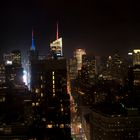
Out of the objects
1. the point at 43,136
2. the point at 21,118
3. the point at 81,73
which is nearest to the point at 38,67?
the point at 21,118

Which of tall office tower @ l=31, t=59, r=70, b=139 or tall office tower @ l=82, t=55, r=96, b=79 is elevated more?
tall office tower @ l=82, t=55, r=96, b=79

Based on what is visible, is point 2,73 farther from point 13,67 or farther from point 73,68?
point 73,68

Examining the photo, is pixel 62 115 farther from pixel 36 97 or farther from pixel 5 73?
pixel 5 73

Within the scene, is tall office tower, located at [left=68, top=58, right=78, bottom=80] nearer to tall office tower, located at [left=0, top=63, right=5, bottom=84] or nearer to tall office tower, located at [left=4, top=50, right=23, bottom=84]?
tall office tower, located at [left=4, top=50, right=23, bottom=84]

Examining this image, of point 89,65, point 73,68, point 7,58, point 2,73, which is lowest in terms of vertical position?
point 2,73

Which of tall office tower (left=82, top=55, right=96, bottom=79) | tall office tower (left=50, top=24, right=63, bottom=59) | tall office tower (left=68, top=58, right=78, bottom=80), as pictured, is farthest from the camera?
tall office tower (left=82, top=55, right=96, bottom=79)

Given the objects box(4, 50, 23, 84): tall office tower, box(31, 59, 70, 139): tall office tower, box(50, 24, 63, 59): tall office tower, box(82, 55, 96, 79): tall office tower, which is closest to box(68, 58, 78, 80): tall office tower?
box(82, 55, 96, 79): tall office tower

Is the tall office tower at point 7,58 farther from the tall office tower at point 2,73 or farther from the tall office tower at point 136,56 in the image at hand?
the tall office tower at point 136,56

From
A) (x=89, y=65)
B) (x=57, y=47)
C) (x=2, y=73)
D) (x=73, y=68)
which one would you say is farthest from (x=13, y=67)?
(x=89, y=65)
